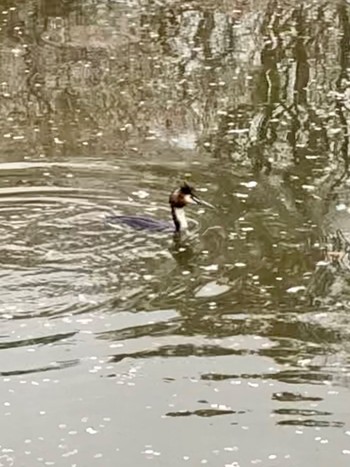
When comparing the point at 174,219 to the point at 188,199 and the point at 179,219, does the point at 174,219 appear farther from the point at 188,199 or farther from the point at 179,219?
the point at 188,199

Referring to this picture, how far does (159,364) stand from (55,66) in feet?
29.0

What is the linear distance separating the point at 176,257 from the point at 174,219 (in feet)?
1.82

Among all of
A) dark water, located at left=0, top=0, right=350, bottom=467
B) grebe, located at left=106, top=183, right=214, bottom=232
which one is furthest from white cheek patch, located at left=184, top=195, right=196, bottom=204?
dark water, located at left=0, top=0, right=350, bottom=467

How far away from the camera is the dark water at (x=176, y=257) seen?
25.2ft

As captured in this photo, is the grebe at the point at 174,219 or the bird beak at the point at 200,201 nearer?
the grebe at the point at 174,219

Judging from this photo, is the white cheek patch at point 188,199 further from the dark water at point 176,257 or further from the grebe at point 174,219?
the dark water at point 176,257

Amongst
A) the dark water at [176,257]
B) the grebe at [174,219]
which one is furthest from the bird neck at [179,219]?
the dark water at [176,257]

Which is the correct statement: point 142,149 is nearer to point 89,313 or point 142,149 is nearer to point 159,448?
point 89,313

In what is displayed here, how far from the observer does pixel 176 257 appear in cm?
1025

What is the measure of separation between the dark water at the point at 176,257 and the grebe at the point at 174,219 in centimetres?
14

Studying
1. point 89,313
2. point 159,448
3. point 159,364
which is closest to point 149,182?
point 89,313

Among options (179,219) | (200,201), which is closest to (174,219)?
(179,219)

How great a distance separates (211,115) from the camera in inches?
557

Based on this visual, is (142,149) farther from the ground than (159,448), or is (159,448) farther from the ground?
(142,149)
